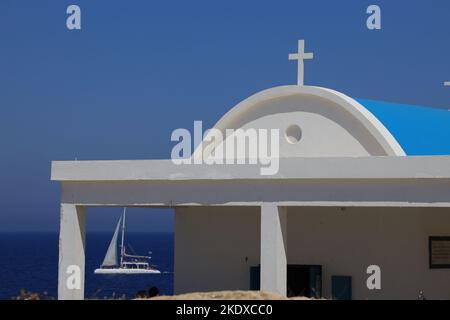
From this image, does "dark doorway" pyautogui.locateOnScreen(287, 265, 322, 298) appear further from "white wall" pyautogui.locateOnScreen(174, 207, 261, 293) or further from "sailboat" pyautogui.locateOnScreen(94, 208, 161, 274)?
"sailboat" pyautogui.locateOnScreen(94, 208, 161, 274)

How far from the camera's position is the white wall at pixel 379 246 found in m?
16.6

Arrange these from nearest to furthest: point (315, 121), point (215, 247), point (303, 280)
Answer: point (303, 280), point (315, 121), point (215, 247)

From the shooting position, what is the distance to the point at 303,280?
57.3ft

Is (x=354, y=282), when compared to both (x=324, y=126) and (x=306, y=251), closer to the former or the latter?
(x=306, y=251)

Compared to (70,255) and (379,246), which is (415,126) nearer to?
(379,246)

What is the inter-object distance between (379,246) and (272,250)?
9.01 ft

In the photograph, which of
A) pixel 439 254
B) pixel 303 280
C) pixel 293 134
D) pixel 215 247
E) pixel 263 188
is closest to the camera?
pixel 263 188

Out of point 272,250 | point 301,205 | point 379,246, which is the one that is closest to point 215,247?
point 379,246

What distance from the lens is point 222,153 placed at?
18578 millimetres

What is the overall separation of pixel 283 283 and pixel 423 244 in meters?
3.02

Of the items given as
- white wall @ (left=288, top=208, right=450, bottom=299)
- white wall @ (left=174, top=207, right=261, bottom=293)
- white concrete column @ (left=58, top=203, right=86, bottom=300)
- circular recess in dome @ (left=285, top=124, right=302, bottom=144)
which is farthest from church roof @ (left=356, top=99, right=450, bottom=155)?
white concrete column @ (left=58, top=203, right=86, bottom=300)

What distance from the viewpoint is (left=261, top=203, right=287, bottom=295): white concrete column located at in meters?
14.9

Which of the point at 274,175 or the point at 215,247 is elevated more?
the point at 274,175
